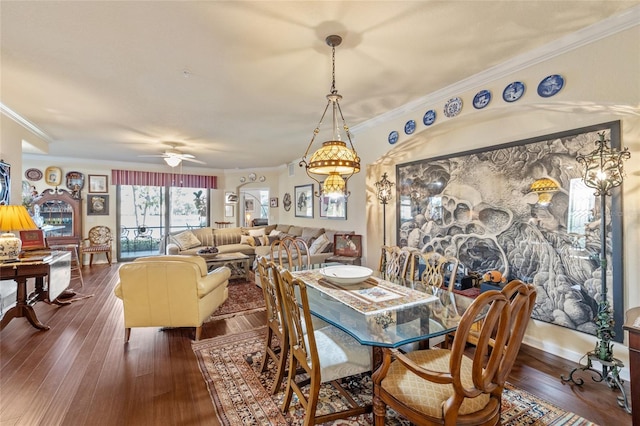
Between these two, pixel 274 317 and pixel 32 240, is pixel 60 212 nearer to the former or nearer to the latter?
pixel 32 240

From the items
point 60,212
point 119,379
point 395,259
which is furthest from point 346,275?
point 60,212

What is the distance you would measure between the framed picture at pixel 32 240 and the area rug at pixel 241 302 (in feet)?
8.61

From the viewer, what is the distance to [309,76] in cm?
271

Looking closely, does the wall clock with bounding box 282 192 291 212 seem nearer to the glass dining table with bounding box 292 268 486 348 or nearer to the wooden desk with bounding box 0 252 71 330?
the wooden desk with bounding box 0 252 71 330

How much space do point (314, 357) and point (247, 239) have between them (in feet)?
18.4

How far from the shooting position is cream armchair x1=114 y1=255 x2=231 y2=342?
9.04 feet

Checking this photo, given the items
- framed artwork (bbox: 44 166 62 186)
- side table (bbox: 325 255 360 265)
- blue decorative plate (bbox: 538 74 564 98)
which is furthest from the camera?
framed artwork (bbox: 44 166 62 186)

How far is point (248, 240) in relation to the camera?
270 inches

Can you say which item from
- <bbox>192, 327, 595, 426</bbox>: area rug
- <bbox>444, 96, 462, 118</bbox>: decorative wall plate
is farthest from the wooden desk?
<bbox>444, 96, 462, 118</bbox>: decorative wall plate

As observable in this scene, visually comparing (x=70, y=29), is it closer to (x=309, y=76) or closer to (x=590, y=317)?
(x=309, y=76)

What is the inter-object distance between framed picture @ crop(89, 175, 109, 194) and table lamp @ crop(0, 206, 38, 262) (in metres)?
4.41

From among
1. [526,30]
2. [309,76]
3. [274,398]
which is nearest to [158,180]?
[309,76]

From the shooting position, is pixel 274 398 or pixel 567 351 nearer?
pixel 274 398

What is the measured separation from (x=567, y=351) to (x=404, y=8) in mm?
3153
